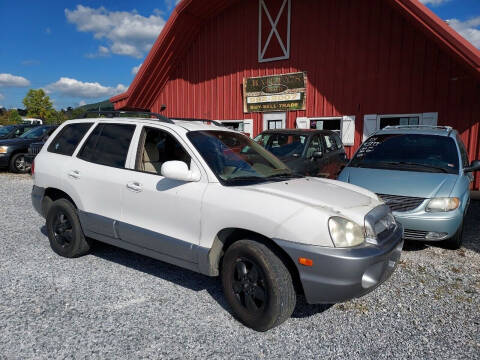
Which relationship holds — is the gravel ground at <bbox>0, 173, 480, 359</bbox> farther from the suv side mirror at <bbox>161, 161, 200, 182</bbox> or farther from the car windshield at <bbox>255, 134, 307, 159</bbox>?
the car windshield at <bbox>255, 134, 307, 159</bbox>

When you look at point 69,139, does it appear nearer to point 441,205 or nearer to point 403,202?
point 403,202

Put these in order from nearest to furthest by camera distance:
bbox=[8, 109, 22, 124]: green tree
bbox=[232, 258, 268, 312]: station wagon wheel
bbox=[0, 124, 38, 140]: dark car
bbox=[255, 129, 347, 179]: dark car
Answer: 1. bbox=[232, 258, 268, 312]: station wagon wheel
2. bbox=[255, 129, 347, 179]: dark car
3. bbox=[0, 124, 38, 140]: dark car
4. bbox=[8, 109, 22, 124]: green tree

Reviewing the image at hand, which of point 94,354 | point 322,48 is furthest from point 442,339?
point 322,48

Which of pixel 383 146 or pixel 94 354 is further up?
pixel 383 146

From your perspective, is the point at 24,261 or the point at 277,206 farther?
the point at 24,261

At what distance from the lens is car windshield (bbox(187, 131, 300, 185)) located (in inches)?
126

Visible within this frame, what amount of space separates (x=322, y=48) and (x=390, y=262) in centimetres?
913

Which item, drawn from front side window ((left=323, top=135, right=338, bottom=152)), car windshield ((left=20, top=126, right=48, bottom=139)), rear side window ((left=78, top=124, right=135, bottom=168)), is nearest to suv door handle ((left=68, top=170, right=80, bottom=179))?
rear side window ((left=78, top=124, right=135, bottom=168))

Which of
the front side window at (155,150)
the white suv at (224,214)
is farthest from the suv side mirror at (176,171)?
the front side window at (155,150)

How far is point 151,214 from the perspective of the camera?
338 cm

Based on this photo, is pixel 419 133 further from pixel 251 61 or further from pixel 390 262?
pixel 251 61

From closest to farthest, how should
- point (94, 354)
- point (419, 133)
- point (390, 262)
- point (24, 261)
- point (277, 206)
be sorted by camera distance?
point (94, 354), point (277, 206), point (390, 262), point (24, 261), point (419, 133)

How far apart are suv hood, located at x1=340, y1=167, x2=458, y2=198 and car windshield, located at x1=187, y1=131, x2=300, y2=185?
1.72m

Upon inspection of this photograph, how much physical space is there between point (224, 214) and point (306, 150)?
15.3 feet
